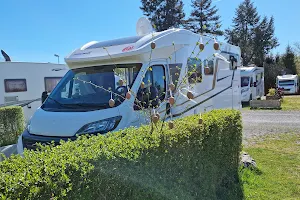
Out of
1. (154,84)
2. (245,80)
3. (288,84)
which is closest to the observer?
(154,84)

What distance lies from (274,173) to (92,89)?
3.37m

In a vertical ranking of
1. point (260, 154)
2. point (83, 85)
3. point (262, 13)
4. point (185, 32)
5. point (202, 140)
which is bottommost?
point (260, 154)

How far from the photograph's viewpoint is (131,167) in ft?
7.50

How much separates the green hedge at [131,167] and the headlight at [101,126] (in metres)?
1.05

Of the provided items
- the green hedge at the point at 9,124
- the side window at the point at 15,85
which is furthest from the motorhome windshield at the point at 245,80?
the green hedge at the point at 9,124

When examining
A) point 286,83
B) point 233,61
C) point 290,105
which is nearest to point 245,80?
point 290,105

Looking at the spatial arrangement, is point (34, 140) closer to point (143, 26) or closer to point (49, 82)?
point (143, 26)

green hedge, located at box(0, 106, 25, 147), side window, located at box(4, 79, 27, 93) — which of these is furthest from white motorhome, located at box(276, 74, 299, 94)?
green hedge, located at box(0, 106, 25, 147)

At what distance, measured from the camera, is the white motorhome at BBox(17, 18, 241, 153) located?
380 cm

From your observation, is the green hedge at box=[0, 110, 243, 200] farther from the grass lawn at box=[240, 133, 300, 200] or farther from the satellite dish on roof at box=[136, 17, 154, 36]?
the satellite dish on roof at box=[136, 17, 154, 36]

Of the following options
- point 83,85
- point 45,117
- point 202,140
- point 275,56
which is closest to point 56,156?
point 202,140

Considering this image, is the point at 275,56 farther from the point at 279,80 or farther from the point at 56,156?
the point at 56,156

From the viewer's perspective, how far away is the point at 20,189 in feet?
5.23

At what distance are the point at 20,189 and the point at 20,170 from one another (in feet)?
0.73
